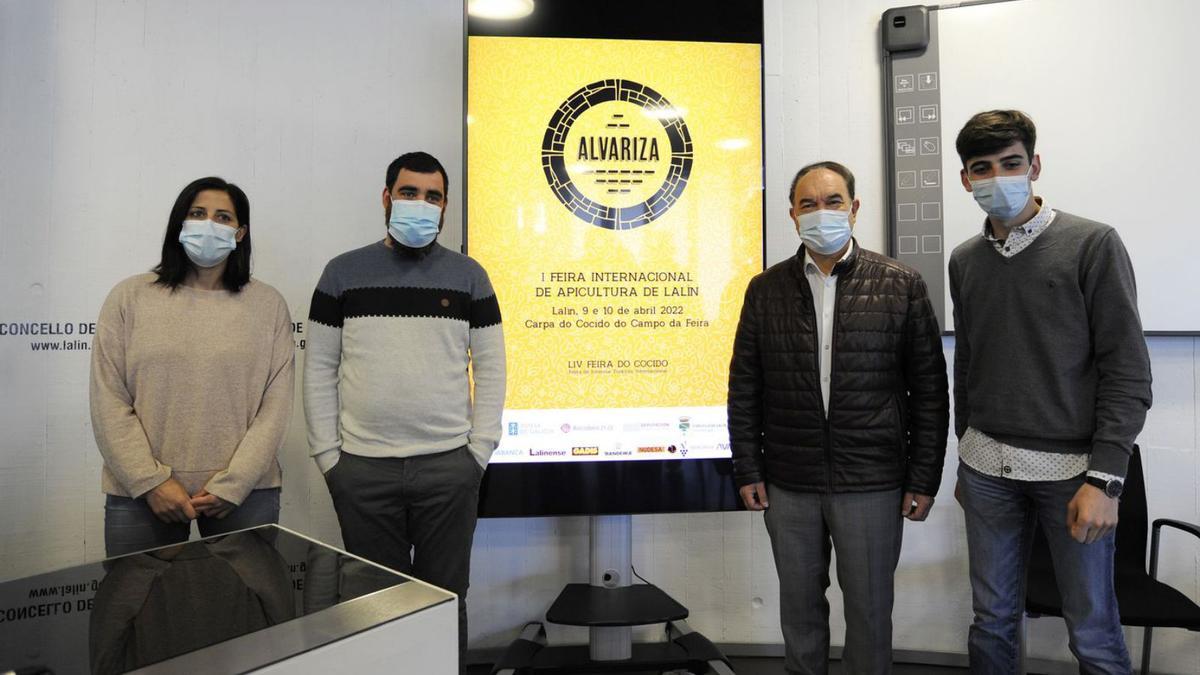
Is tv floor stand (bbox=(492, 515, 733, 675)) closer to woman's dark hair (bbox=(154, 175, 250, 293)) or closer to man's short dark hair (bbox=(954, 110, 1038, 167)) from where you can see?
woman's dark hair (bbox=(154, 175, 250, 293))

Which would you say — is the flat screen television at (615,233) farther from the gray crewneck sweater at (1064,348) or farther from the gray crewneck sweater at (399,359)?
the gray crewneck sweater at (1064,348)

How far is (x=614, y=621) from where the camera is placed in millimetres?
1990

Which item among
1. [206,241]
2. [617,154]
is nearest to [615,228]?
[617,154]

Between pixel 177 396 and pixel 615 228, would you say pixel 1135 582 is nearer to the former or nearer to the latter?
pixel 615 228

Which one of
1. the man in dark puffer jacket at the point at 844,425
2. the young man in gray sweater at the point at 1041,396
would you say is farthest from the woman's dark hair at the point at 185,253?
the young man in gray sweater at the point at 1041,396

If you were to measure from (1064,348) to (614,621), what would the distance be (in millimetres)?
1432

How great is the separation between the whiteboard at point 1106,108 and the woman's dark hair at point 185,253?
2.38 m

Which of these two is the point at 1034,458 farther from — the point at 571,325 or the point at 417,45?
the point at 417,45

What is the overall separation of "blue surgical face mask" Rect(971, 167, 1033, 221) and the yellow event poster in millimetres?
729

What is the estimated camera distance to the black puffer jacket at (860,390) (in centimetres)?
174

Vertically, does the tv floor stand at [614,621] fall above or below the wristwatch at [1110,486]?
below

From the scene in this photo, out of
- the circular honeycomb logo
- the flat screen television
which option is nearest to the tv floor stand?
the flat screen television

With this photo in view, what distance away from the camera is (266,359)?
5.81 ft

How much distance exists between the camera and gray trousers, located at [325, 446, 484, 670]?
5.80ft
